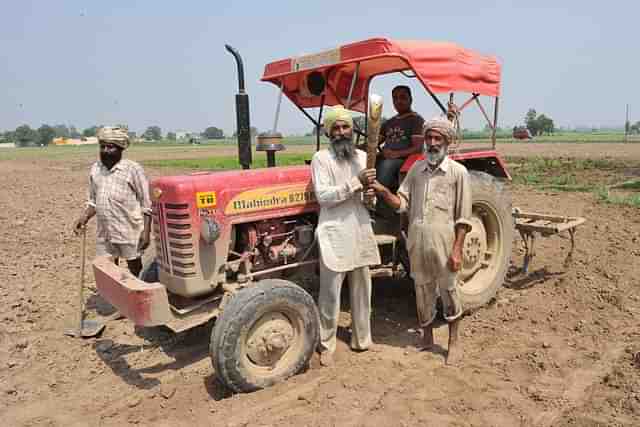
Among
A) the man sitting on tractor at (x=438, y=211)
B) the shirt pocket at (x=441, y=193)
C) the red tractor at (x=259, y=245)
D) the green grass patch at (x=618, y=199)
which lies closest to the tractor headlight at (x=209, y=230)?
the red tractor at (x=259, y=245)

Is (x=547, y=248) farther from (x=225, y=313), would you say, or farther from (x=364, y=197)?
(x=225, y=313)

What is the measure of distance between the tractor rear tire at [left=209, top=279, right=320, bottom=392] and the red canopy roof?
1918 mm

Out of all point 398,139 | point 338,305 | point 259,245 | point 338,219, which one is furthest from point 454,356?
point 398,139

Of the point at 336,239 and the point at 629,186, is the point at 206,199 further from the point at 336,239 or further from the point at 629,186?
the point at 629,186

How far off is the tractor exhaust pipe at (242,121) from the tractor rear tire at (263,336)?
1.14 metres

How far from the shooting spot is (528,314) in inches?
180

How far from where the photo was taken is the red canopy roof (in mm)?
3861

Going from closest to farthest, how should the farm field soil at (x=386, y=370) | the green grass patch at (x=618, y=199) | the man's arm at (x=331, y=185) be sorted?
the farm field soil at (x=386, y=370) < the man's arm at (x=331, y=185) < the green grass patch at (x=618, y=199)

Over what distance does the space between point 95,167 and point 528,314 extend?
13.5 feet

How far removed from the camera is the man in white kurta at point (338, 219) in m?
3.52

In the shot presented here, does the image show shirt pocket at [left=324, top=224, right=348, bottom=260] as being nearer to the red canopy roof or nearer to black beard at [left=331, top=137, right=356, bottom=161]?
black beard at [left=331, top=137, right=356, bottom=161]

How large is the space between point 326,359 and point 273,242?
96 cm

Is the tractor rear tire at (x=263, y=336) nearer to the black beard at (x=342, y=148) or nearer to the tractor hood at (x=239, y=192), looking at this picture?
the tractor hood at (x=239, y=192)

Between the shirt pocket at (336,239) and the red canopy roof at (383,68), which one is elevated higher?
the red canopy roof at (383,68)
